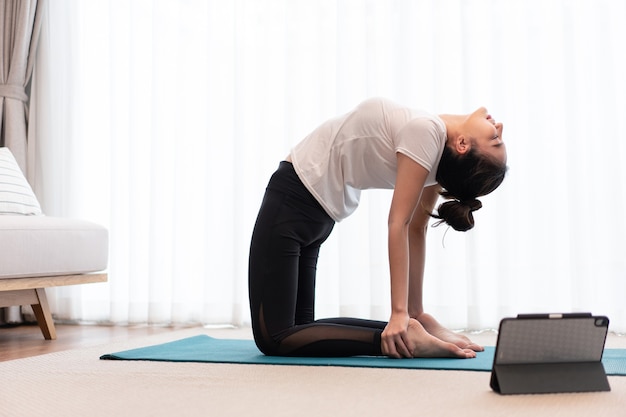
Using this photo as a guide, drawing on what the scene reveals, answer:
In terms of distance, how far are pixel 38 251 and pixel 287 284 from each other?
1124 mm

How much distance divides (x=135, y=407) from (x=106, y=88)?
2.57 m

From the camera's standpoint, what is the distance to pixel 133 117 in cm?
338

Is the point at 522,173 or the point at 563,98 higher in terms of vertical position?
the point at 563,98

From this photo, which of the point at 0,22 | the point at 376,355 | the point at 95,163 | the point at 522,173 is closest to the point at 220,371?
the point at 376,355

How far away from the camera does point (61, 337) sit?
8.95 ft

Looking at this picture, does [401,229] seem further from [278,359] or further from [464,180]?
[278,359]

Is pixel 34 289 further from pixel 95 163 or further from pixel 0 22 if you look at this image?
pixel 0 22

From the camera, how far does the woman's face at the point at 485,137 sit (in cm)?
169

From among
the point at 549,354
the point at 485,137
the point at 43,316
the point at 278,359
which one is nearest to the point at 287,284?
the point at 278,359

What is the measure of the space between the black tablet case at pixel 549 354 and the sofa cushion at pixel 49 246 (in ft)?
5.79

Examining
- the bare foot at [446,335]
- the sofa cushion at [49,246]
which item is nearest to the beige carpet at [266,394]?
the bare foot at [446,335]

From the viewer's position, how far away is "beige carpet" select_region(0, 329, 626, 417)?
3.81 ft

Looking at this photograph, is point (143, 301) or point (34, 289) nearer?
point (34, 289)

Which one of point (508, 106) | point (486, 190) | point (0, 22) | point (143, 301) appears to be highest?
point (0, 22)
